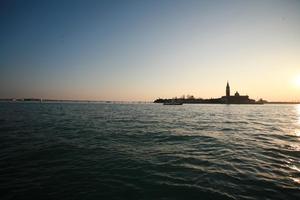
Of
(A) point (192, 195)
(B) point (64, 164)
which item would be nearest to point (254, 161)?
(A) point (192, 195)

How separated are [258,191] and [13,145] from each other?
53.2ft

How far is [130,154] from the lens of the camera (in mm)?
12211

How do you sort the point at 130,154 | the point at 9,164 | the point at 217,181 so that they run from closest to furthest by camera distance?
the point at 217,181
the point at 9,164
the point at 130,154

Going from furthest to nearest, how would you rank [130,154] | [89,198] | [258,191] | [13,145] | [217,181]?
[13,145], [130,154], [217,181], [258,191], [89,198]

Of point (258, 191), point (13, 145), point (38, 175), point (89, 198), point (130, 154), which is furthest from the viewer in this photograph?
point (13, 145)

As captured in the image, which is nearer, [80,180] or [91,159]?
[80,180]

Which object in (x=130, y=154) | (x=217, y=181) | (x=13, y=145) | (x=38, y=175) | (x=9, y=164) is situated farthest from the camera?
(x=13, y=145)

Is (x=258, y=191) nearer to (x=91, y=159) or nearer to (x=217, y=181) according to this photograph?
(x=217, y=181)

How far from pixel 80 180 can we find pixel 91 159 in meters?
2.99

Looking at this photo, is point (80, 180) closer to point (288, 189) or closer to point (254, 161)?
point (288, 189)

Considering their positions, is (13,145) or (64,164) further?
(13,145)

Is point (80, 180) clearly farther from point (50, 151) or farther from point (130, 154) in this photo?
point (50, 151)

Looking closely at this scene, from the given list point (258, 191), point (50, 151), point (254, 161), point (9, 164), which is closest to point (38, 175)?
point (9, 164)

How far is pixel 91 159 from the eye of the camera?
11.1 meters
